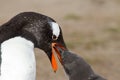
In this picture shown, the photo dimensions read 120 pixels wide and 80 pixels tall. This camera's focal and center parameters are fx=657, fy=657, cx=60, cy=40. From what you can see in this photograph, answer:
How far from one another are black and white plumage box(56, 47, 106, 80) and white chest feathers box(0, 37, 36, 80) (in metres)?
0.52

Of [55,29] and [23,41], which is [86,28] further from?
[23,41]

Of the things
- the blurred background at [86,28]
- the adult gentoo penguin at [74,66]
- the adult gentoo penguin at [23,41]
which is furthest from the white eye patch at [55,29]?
the blurred background at [86,28]

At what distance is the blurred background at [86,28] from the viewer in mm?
14252

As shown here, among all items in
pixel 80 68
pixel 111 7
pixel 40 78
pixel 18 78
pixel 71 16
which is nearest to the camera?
pixel 18 78

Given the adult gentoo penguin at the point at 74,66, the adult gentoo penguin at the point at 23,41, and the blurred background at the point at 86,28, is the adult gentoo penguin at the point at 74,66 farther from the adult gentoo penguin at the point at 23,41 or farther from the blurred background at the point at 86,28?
the blurred background at the point at 86,28

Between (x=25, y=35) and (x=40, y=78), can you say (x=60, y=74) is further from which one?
(x=25, y=35)

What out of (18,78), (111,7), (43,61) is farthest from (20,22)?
(111,7)

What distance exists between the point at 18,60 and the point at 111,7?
14822 mm

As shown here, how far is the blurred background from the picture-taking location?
14.3m

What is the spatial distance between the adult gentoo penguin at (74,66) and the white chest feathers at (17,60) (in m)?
0.51

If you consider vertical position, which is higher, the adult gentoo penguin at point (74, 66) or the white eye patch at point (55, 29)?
the white eye patch at point (55, 29)

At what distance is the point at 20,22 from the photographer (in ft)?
25.1

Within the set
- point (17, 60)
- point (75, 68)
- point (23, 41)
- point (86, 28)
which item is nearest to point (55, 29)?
point (23, 41)

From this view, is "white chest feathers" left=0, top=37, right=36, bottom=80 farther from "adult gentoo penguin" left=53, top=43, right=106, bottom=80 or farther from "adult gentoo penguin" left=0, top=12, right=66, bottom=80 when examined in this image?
"adult gentoo penguin" left=53, top=43, right=106, bottom=80
